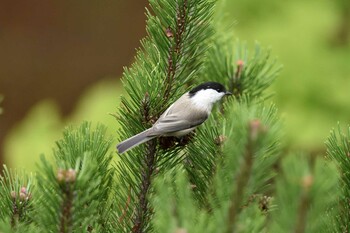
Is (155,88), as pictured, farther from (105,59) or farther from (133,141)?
(105,59)

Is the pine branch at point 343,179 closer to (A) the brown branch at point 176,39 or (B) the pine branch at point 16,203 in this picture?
(A) the brown branch at point 176,39

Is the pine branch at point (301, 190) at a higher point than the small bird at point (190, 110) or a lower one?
lower

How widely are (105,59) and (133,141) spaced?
606cm

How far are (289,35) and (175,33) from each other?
3.92 meters

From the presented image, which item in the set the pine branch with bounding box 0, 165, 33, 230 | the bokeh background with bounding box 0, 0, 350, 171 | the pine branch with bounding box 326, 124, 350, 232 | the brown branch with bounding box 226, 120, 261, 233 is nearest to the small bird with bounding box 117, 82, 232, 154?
the pine branch with bounding box 0, 165, 33, 230

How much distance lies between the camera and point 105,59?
7352mm

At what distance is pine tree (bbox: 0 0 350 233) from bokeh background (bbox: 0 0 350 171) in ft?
9.57

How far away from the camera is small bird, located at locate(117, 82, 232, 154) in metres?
1.45

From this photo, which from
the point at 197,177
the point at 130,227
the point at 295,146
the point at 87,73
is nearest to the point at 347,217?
the point at 197,177

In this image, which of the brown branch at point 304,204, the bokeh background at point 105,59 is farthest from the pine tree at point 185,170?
the bokeh background at point 105,59

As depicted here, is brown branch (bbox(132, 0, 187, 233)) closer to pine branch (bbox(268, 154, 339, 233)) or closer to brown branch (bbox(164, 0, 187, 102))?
brown branch (bbox(164, 0, 187, 102))

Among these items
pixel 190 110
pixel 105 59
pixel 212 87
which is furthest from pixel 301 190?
pixel 105 59

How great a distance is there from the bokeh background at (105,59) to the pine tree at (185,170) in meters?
2.92

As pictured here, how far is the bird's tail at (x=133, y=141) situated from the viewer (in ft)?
4.42
